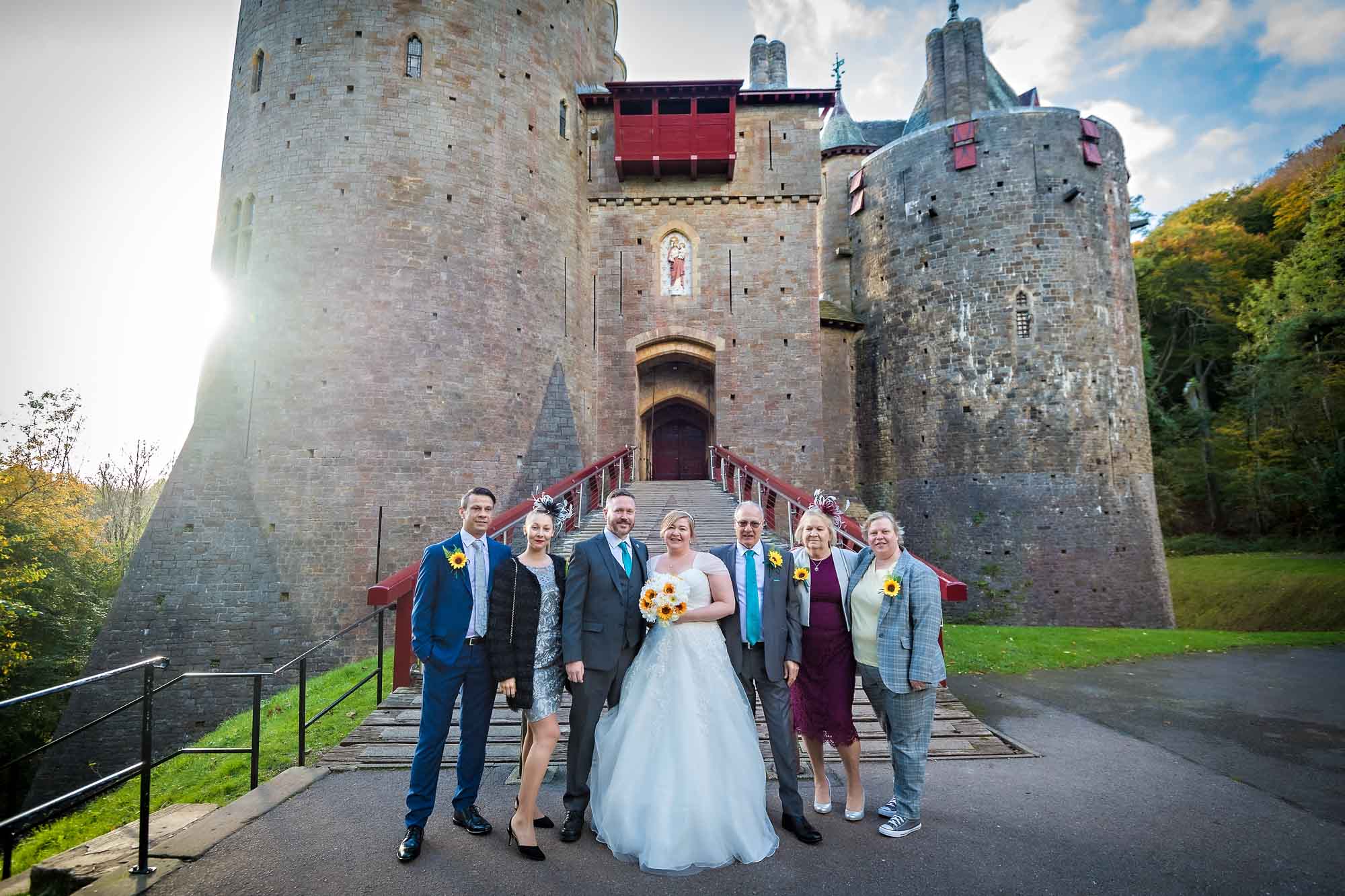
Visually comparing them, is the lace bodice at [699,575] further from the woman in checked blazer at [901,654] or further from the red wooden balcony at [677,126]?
the red wooden balcony at [677,126]

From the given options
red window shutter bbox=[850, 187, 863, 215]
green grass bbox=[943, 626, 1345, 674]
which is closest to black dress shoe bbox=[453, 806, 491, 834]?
green grass bbox=[943, 626, 1345, 674]

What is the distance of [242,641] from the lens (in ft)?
38.6

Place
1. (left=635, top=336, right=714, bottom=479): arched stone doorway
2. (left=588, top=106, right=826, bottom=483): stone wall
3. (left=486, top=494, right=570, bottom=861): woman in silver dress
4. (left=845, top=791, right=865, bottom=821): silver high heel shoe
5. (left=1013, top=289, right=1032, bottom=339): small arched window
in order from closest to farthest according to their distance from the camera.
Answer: (left=486, top=494, right=570, bottom=861): woman in silver dress → (left=845, top=791, right=865, bottom=821): silver high heel shoe → (left=588, top=106, right=826, bottom=483): stone wall → (left=635, top=336, right=714, bottom=479): arched stone doorway → (left=1013, top=289, right=1032, bottom=339): small arched window

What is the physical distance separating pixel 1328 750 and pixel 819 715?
5266 millimetres

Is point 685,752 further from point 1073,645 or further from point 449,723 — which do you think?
point 1073,645

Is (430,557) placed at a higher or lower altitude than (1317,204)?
lower

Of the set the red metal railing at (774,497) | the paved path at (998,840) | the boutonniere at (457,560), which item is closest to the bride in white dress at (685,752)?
the paved path at (998,840)

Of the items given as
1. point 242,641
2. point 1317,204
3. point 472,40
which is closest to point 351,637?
point 242,641

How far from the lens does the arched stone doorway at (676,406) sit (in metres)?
16.4

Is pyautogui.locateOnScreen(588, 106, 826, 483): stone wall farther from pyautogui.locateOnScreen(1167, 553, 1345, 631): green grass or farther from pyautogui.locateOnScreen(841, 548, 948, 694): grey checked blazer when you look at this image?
pyautogui.locateOnScreen(1167, 553, 1345, 631): green grass

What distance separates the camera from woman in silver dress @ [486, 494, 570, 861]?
3500 mm

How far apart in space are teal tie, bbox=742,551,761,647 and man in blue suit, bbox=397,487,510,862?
1.48 meters

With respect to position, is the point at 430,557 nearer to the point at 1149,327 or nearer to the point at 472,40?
the point at 472,40

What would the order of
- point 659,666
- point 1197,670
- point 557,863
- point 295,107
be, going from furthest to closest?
point 295,107, point 1197,670, point 659,666, point 557,863
